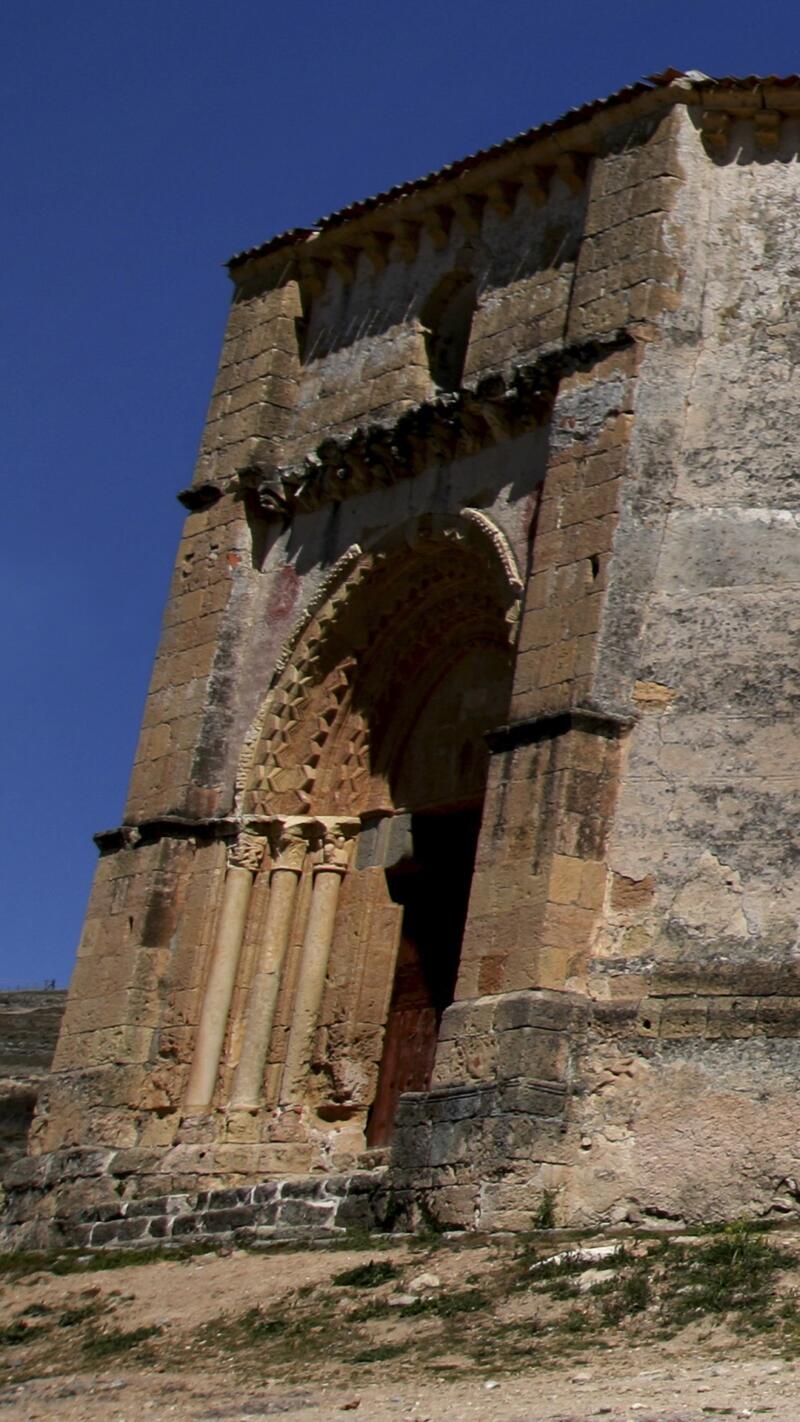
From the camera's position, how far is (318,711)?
1681 centimetres

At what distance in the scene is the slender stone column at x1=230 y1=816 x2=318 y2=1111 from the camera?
1608 cm

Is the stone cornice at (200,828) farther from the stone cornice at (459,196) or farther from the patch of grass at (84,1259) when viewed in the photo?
the stone cornice at (459,196)

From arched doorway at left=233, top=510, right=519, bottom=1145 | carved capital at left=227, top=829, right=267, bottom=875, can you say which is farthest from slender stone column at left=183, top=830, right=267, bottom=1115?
arched doorway at left=233, top=510, right=519, bottom=1145

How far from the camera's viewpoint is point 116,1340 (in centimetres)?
1182

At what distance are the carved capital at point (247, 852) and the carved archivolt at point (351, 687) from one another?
0.19 meters

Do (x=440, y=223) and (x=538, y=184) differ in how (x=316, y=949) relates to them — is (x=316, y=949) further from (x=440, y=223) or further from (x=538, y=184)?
(x=538, y=184)

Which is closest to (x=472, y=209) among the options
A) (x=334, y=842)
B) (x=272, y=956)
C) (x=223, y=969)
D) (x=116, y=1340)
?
(x=334, y=842)

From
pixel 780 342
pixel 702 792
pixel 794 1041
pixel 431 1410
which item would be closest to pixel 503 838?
pixel 702 792

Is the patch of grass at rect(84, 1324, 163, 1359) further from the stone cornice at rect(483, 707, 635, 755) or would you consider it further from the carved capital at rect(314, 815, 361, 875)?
the carved capital at rect(314, 815, 361, 875)

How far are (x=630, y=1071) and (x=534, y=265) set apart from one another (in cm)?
576

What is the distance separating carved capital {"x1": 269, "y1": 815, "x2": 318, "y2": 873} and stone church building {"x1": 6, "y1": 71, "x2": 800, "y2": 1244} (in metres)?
0.03

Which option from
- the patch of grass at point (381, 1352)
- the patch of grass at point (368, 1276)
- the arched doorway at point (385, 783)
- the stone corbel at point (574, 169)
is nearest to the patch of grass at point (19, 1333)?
the patch of grass at point (368, 1276)

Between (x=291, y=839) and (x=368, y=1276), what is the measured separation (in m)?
5.05

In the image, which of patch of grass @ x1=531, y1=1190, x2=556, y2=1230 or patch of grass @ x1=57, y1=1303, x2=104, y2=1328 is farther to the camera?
patch of grass @ x1=531, y1=1190, x2=556, y2=1230
